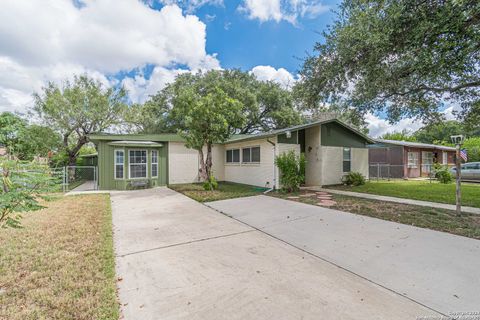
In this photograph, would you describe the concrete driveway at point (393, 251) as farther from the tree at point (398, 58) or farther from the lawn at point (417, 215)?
the tree at point (398, 58)

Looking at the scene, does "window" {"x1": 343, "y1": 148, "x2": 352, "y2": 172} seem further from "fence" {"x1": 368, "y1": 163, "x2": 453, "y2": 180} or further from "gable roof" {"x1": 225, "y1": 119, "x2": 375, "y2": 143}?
"fence" {"x1": 368, "y1": 163, "x2": 453, "y2": 180}

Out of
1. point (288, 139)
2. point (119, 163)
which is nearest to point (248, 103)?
point (288, 139)

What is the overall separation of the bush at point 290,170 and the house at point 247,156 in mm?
550

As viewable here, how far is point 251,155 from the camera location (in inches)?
487

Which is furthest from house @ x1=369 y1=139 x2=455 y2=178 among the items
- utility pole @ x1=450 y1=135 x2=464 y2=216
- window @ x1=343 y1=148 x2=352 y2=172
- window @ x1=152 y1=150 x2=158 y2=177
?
window @ x1=152 y1=150 x2=158 y2=177

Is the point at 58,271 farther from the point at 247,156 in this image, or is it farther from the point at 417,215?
the point at 247,156

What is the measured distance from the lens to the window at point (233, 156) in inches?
537

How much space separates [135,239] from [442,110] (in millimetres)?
13867

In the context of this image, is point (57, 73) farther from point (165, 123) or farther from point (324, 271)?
point (324, 271)

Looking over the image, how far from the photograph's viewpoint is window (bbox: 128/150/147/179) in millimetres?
11914

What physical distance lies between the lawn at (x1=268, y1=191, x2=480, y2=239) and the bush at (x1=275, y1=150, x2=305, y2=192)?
2.11 metres

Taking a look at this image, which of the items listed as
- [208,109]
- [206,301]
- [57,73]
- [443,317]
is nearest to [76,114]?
[57,73]

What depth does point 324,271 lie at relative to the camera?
297 centimetres

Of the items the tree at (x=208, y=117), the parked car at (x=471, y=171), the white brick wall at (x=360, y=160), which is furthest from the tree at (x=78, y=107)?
the parked car at (x=471, y=171)
